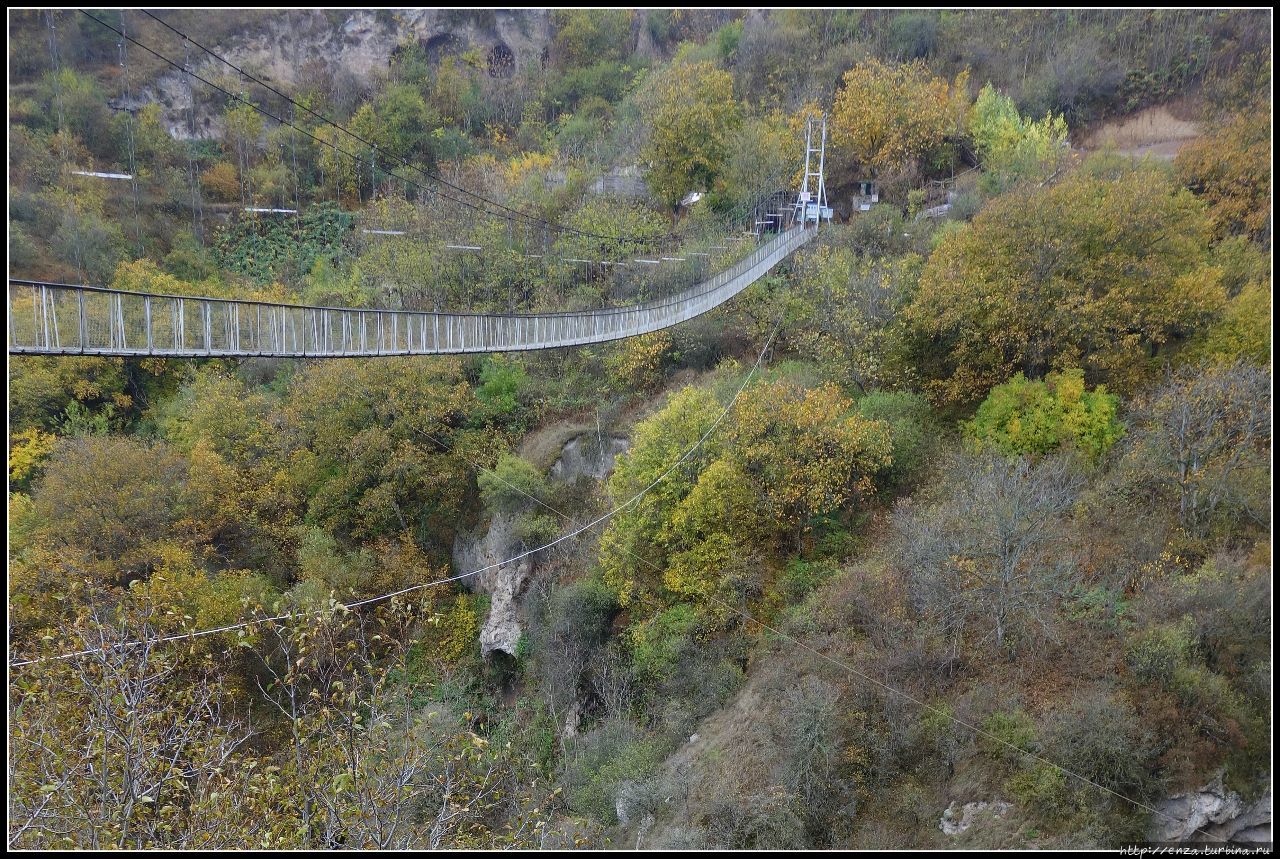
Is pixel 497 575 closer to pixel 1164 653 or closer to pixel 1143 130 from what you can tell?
pixel 1164 653

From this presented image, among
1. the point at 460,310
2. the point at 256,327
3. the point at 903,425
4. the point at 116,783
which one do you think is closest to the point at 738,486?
the point at 903,425

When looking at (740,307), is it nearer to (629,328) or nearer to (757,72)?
(629,328)

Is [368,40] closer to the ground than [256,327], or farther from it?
farther from it

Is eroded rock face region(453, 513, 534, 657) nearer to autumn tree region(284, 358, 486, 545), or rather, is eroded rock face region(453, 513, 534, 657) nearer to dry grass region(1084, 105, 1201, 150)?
autumn tree region(284, 358, 486, 545)

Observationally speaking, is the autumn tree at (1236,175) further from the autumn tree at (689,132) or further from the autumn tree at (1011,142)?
the autumn tree at (689,132)

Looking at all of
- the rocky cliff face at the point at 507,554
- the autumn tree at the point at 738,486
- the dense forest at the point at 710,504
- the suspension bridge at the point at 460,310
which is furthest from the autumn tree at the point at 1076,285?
the rocky cliff face at the point at 507,554

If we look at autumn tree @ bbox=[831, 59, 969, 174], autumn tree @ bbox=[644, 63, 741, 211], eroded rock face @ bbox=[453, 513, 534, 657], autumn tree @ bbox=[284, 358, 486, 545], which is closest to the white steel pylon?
autumn tree @ bbox=[831, 59, 969, 174]
